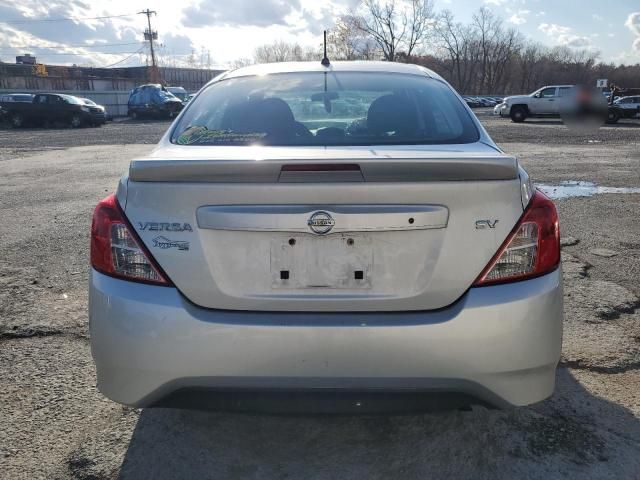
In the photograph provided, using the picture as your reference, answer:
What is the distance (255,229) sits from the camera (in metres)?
1.84

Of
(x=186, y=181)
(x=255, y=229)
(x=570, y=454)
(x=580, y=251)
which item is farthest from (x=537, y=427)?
(x=580, y=251)

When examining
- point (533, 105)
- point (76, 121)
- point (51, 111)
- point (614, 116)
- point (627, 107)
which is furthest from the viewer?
point (627, 107)

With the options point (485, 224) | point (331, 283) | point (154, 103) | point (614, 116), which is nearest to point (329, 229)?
point (331, 283)

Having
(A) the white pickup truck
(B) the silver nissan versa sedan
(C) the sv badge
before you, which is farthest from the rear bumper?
(A) the white pickup truck

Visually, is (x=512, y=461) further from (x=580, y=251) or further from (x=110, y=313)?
(x=580, y=251)

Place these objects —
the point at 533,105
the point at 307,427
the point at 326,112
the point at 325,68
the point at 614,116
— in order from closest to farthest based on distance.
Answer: the point at 307,427 → the point at 326,112 → the point at 325,68 → the point at 614,116 → the point at 533,105

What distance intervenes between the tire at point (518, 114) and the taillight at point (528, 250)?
98.0 ft

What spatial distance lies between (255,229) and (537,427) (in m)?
1.62

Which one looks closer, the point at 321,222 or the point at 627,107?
the point at 321,222

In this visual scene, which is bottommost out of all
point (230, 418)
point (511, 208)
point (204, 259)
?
point (230, 418)

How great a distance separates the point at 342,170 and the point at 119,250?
0.86 metres

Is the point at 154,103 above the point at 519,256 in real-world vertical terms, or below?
above

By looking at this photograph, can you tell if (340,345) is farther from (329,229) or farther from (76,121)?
(76,121)

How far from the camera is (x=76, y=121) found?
2684 cm
